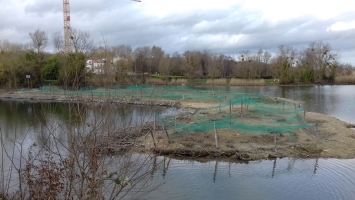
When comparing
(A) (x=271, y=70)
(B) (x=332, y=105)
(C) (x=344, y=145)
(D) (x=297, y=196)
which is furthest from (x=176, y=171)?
(A) (x=271, y=70)

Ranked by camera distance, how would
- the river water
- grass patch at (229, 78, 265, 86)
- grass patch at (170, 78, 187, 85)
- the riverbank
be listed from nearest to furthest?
the river water → the riverbank → grass patch at (229, 78, 265, 86) → grass patch at (170, 78, 187, 85)

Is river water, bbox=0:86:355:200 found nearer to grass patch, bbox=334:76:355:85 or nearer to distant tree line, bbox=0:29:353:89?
distant tree line, bbox=0:29:353:89

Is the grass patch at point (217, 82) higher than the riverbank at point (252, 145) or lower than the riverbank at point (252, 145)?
higher

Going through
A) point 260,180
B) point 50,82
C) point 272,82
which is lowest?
point 260,180

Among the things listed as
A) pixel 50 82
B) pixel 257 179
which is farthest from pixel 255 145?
pixel 50 82

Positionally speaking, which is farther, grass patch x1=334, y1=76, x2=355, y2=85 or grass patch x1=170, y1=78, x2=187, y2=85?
grass patch x1=334, y1=76, x2=355, y2=85

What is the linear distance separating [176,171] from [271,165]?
323 cm

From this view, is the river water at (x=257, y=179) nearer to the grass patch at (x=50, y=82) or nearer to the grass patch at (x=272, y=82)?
the grass patch at (x=50, y=82)

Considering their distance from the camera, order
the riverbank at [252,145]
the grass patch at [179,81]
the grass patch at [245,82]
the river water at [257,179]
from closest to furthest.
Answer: the river water at [257,179]
the riverbank at [252,145]
the grass patch at [245,82]
the grass patch at [179,81]

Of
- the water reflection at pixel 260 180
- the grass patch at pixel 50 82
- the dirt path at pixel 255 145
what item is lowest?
the water reflection at pixel 260 180

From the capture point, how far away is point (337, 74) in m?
64.6

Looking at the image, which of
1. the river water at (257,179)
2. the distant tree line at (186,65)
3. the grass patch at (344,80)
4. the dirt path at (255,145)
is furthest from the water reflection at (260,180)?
the grass patch at (344,80)

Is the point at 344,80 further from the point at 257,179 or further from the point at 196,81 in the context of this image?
the point at 257,179

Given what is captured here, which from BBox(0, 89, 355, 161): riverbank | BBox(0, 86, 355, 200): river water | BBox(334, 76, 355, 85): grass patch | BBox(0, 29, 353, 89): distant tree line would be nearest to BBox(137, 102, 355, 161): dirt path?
BBox(0, 89, 355, 161): riverbank
